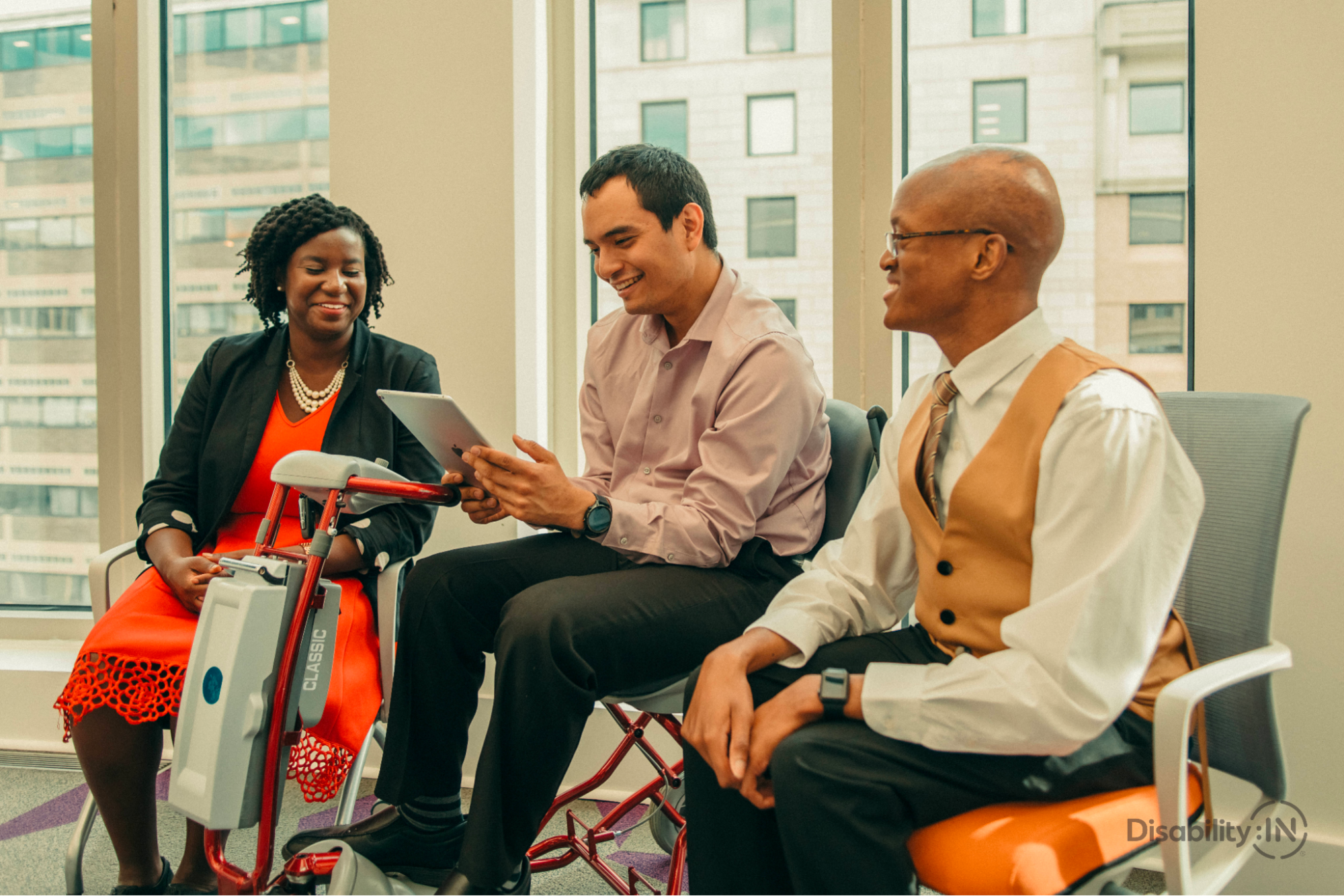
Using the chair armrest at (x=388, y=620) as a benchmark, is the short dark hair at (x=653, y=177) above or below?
above

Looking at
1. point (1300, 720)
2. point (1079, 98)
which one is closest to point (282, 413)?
point (1079, 98)

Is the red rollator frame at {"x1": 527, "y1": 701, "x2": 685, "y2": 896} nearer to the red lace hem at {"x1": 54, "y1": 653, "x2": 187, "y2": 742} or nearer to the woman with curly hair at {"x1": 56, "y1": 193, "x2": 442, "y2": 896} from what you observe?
the woman with curly hair at {"x1": 56, "y1": 193, "x2": 442, "y2": 896}

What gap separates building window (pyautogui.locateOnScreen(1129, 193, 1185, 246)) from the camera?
6.61 ft

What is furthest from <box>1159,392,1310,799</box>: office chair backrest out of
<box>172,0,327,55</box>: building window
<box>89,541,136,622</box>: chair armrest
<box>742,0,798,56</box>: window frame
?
<box>172,0,327,55</box>: building window

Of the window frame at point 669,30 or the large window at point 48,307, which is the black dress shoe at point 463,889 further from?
the large window at point 48,307

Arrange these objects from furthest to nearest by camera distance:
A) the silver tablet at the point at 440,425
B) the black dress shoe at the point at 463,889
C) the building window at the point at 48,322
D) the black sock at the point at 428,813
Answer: the building window at the point at 48,322, the black sock at the point at 428,813, the silver tablet at the point at 440,425, the black dress shoe at the point at 463,889

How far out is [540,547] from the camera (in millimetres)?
1610

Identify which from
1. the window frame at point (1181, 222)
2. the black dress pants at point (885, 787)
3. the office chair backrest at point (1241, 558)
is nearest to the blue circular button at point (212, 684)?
the black dress pants at point (885, 787)

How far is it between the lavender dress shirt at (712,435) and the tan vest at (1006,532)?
1.34ft

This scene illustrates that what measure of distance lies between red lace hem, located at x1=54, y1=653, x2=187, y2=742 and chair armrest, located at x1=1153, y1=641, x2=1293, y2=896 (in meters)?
1.50

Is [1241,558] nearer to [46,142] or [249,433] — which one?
[249,433]

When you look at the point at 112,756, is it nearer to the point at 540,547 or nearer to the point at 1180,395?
the point at 540,547

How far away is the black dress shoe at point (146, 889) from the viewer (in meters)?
1.60

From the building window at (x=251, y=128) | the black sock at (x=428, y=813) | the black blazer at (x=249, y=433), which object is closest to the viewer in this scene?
the black sock at (x=428, y=813)
